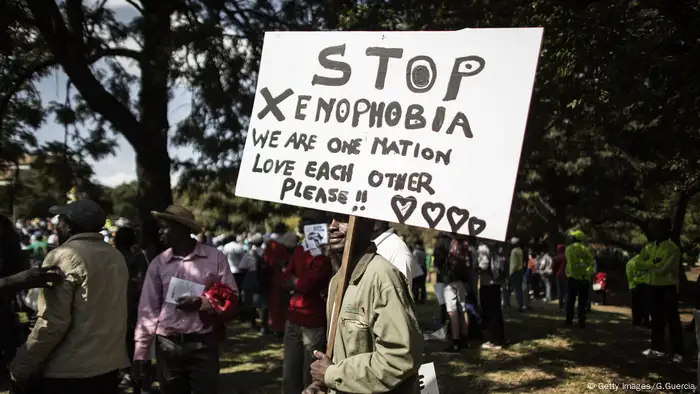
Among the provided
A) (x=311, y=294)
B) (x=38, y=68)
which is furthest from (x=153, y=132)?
(x=311, y=294)

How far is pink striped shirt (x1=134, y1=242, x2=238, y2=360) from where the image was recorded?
4.01 m

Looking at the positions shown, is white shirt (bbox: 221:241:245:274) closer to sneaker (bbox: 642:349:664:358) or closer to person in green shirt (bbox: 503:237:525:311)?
person in green shirt (bbox: 503:237:525:311)

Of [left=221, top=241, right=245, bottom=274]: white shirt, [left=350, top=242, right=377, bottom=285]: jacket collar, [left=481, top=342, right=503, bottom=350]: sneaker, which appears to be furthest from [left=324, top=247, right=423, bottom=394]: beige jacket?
[left=221, top=241, right=245, bottom=274]: white shirt

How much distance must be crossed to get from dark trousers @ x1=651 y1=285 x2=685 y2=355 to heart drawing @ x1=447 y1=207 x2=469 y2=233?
274 inches

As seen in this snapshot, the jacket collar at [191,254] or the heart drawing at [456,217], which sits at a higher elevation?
the heart drawing at [456,217]

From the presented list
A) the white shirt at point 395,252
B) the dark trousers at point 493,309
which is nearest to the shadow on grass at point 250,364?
the white shirt at point 395,252

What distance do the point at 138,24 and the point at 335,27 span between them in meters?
2.97

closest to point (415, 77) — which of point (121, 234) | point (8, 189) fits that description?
point (121, 234)

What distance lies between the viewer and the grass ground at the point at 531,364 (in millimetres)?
7113

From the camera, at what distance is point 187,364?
13.1 feet

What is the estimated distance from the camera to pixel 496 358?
8695 millimetres

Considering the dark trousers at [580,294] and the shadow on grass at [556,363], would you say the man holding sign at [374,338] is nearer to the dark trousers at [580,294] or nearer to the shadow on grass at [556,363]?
the shadow on grass at [556,363]

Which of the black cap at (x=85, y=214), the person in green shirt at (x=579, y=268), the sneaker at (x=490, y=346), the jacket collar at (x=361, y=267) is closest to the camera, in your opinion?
the jacket collar at (x=361, y=267)

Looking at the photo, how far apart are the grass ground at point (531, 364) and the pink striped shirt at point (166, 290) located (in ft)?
9.83
